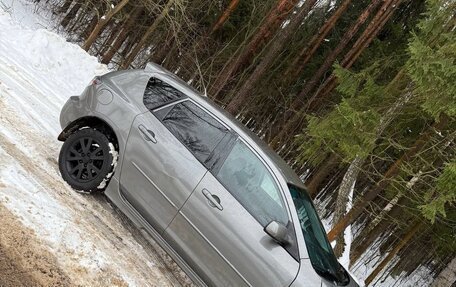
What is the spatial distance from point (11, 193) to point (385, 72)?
35.7ft

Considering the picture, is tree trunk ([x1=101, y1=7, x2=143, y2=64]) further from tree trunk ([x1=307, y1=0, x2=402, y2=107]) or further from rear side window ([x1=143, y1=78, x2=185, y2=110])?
rear side window ([x1=143, y1=78, x2=185, y2=110])

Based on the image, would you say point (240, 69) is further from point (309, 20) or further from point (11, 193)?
point (11, 193)

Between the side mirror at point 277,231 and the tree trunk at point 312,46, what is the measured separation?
14561 millimetres

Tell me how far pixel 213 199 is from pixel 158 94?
164 centimetres

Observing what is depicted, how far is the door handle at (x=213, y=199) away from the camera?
5023mm

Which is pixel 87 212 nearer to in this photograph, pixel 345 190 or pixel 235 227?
pixel 235 227

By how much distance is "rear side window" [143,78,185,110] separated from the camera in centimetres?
586

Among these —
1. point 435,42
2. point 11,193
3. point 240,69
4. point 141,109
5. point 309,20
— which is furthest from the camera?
point 309,20

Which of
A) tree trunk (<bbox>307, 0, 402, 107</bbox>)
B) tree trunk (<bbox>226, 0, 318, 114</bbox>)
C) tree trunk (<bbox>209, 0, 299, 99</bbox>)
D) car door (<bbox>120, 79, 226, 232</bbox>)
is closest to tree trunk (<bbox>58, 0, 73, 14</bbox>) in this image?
tree trunk (<bbox>209, 0, 299, 99</bbox>)

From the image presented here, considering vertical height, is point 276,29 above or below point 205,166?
above

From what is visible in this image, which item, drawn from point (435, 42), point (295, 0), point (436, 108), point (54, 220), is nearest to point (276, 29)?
point (295, 0)

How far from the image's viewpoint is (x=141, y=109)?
579 cm

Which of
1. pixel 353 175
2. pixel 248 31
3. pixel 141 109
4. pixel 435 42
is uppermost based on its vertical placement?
pixel 435 42

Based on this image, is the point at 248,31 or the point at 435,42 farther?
the point at 248,31
